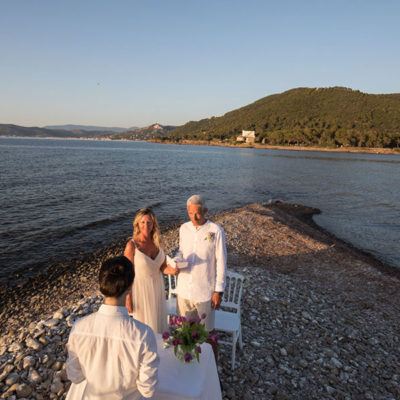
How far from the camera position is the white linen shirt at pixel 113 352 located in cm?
212

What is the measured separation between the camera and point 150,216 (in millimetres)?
4531

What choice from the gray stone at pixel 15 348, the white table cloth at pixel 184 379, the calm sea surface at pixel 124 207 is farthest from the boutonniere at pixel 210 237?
the calm sea surface at pixel 124 207

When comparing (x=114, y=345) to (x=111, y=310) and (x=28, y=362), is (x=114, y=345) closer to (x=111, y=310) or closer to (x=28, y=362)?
(x=111, y=310)

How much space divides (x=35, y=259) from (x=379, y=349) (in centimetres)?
1354

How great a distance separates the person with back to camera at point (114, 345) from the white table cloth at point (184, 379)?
A: 642mm

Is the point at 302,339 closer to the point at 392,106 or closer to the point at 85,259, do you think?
the point at 85,259

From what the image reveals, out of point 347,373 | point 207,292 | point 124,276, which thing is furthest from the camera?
point 347,373

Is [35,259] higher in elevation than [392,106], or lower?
lower

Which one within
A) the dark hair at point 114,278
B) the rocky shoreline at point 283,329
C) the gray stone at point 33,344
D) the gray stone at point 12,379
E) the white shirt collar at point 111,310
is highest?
the dark hair at point 114,278

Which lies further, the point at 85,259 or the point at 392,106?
the point at 392,106

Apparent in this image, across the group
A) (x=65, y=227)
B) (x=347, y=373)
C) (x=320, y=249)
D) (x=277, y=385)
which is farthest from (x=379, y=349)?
(x=65, y=227)

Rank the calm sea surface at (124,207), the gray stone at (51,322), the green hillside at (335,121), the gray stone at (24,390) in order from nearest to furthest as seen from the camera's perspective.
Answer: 1. the gray stone at (24,390)
2. the gray stone at (51,322)
3. the calm sea surface at (124,207)
4. the green hillside at (335,121)

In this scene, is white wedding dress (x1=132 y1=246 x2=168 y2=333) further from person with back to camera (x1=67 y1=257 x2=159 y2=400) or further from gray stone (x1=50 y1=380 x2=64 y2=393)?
person with back to camera (x1=67 y1=257 x2=159 y2=400)

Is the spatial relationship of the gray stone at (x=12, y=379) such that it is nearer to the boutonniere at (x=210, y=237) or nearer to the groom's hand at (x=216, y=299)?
the groom's hand at (x=216, y=299)
